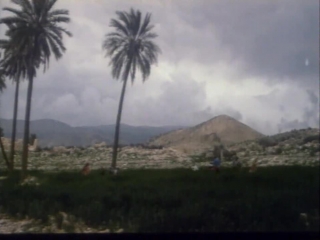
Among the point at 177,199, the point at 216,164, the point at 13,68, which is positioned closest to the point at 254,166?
the point at 216,164

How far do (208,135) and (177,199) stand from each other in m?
0.99

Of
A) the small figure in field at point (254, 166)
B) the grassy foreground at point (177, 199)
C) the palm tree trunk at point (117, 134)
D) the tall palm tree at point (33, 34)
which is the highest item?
the tall palm tree at point (33, 34)

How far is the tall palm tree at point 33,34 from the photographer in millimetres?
8500

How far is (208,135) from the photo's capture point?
8.52 metres

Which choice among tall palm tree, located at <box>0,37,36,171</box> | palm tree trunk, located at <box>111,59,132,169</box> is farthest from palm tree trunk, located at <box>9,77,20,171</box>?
palm tree trunk, located at <box>111,59,132,169</box>

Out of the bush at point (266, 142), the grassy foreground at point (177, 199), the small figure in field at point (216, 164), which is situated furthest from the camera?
the bush at point (266, 142)

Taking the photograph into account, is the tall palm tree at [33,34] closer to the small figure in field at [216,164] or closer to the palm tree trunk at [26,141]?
the palm tree trunk at [26,141]

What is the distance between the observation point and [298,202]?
8.16 metres

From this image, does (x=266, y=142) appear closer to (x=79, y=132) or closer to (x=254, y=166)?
(x=254, y=166)

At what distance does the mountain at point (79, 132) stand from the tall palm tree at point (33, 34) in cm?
17

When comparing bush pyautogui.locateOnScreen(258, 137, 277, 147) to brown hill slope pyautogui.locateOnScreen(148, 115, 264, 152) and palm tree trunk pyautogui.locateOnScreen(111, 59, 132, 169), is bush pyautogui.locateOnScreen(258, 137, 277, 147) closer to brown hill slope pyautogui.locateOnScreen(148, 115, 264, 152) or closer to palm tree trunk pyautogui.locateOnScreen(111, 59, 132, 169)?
brown hill slope pyautogui.locateOnScreen(148, 115, 264, 152)

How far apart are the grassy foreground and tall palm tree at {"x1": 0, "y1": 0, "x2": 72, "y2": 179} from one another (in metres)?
0.54

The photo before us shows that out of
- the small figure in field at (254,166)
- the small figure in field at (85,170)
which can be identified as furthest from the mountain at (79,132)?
the small figure in field at (254,166)

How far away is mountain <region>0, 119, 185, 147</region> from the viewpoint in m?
8.50
